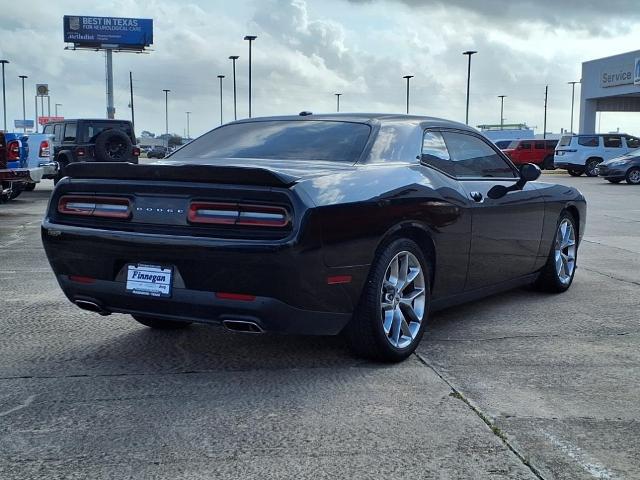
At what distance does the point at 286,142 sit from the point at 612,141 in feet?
96.0

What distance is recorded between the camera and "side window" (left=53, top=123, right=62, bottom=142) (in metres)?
20.1

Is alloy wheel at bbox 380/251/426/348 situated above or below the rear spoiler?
below

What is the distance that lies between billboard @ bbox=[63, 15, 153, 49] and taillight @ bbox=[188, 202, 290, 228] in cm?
6331

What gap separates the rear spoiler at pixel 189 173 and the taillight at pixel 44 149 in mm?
13163

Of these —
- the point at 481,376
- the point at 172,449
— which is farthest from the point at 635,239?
the point at 172,449

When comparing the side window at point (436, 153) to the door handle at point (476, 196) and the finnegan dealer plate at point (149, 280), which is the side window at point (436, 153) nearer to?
the door handle at point (476, 196)

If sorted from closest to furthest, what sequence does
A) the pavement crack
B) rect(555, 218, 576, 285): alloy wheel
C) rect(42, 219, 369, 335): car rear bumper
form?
the pavement crack → rect(42, 219, 369, 335): car rear bumper → rect(555, 218, 576, 285): alloy wheel

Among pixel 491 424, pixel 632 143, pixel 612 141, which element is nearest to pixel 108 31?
pixel 612 141

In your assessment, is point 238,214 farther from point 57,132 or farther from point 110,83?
point 110,83

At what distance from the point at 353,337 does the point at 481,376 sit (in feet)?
2.35

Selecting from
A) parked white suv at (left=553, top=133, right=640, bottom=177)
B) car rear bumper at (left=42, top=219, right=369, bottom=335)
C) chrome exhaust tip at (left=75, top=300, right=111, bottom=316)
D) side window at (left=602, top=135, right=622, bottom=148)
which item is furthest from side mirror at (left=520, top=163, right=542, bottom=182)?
side window at (left=602, top=135, right=622, bottom=148)

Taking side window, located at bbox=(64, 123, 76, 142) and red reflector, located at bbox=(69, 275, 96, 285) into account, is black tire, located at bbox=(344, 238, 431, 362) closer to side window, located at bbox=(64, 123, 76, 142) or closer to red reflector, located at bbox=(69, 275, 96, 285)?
red reflector, located at bbox=(69, 275, 96, 285)

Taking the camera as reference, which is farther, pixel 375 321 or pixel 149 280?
pixel 375 321

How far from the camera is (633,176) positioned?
25844 millimetres
